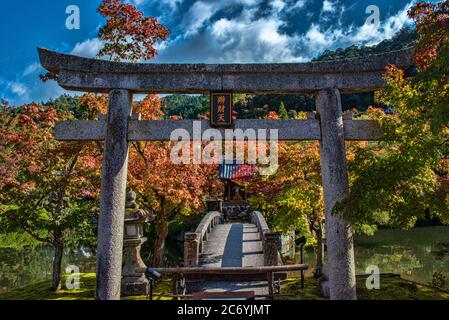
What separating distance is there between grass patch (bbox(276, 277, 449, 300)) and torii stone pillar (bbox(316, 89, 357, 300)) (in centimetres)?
193

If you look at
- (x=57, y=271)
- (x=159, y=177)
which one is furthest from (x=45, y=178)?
(x=159, y=177)

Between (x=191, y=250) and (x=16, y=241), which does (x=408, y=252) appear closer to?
(x=191, y=250)

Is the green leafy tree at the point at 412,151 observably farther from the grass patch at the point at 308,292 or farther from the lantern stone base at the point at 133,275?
the lantern stone base at the point at 133,275

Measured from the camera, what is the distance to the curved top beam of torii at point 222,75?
679 centimetres

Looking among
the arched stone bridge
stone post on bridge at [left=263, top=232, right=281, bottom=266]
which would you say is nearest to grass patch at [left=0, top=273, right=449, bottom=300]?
stone post on bridge at [left=263, top=232, right=281, bottom=266]

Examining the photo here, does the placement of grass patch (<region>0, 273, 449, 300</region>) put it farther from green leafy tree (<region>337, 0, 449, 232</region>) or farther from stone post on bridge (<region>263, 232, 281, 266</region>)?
green leafy tree (<region>337, 0, 449, 232</region>)

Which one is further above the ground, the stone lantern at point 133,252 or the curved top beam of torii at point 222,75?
the curved top beam of torii at point 222,75

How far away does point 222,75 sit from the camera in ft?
22.7

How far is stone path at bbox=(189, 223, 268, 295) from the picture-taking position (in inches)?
372

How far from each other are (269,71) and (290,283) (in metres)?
6.69

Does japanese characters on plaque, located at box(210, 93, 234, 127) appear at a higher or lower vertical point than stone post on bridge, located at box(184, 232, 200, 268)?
higher

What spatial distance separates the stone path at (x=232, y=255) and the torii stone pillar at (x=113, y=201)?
326 centimetres

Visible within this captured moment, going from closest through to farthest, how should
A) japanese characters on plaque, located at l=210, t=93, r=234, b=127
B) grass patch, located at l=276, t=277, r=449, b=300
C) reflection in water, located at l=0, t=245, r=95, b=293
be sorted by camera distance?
japanese characters on plaque, located at l=210, t=93, r=234, b=127 → grass patch, located at l=276, t=277, r=449, b=300 → reflection in water, located at l=0, t=245, r=95, b=293

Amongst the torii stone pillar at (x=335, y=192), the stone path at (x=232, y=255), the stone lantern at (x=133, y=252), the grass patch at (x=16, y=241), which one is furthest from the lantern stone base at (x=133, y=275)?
the grass patch at (x=16, y=241)
